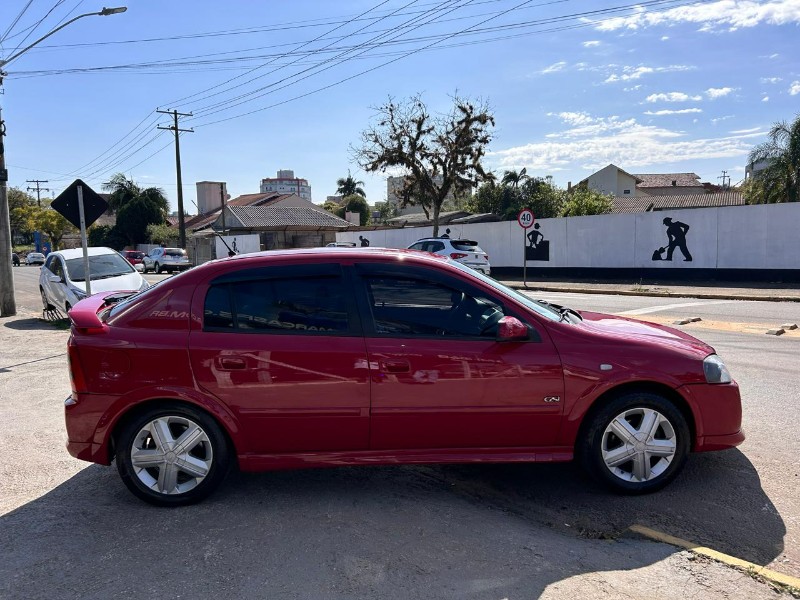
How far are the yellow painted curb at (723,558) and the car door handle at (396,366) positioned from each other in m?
1.64

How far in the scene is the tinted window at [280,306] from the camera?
390 centimetres

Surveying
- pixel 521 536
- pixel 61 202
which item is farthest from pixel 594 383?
pixel 61 202

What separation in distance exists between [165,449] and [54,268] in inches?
461

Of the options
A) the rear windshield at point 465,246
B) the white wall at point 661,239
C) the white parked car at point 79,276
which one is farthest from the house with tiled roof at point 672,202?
the white parked car at point 79,276

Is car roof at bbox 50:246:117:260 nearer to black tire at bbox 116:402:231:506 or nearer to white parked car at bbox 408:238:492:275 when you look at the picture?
white parked car at bbox 408:238:492:275

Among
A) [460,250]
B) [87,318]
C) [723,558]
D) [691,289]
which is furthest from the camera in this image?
[460,250]

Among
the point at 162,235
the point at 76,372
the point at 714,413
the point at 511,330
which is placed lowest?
the point at 714,413

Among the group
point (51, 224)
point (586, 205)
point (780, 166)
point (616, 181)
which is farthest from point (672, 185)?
point (51, 224)

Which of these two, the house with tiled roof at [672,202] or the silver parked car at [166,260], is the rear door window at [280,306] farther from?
the house with tiled roof at [672,202]

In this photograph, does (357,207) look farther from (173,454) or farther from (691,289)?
(173,454)

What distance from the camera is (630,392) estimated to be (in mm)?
3889

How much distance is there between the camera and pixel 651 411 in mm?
3908

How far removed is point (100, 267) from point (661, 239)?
18382mm

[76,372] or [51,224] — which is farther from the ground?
[51,224]
